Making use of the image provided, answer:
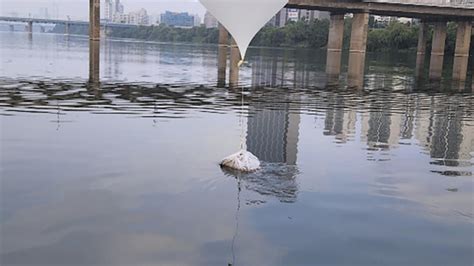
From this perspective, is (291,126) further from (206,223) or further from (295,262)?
(295,262)

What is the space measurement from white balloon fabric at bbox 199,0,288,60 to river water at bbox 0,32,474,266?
2804mm

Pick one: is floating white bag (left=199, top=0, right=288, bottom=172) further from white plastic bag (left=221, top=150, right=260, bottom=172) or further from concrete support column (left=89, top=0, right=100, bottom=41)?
concrete support column (left=89, top=0, right=100, bottom=41)

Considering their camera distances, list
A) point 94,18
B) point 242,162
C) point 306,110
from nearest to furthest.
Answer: point 242,162
point 306,110
point 94,18

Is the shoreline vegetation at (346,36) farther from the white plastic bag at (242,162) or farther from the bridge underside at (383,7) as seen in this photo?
the white plastic bag at (242,162)

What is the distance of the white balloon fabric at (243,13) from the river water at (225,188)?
280 centimetres

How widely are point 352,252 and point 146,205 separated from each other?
132 inches

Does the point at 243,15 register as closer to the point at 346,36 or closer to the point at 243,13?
the point at 243,13

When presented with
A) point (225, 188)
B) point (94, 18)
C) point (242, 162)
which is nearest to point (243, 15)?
point (242, 162)

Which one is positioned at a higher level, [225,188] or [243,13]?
[243,13]

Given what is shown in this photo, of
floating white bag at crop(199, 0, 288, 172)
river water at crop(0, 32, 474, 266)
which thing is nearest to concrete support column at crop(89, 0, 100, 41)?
river water at crop(0, 32, 474, 266)

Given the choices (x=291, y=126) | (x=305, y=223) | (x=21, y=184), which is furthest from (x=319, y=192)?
(x=291, y=126)

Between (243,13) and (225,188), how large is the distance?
129 inches

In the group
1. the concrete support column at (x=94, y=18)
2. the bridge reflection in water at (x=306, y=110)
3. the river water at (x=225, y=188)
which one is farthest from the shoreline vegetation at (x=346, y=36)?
the river water at (x=225, y=188)

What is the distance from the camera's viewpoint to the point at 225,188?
10.1 metres
